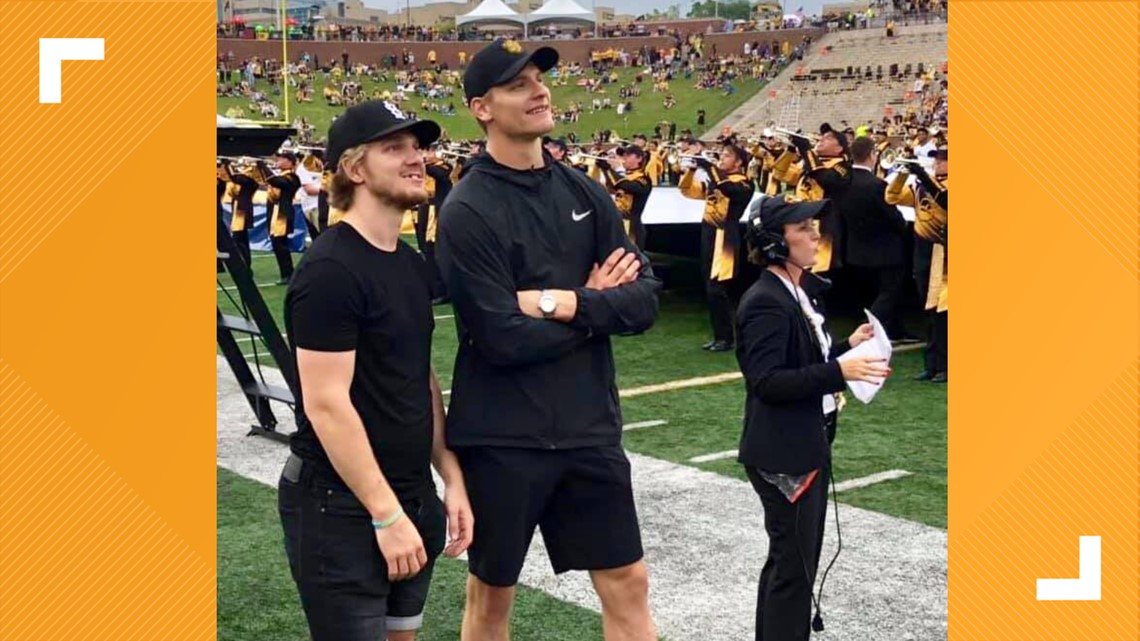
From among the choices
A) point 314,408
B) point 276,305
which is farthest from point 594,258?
point 276,305

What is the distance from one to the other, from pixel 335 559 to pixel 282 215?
43.7 feet

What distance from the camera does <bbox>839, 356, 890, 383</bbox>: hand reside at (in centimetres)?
354

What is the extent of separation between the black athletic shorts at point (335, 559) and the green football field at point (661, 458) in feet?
5.14

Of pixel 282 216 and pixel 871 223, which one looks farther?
pixel 282 216

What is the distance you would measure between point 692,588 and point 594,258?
1.99m

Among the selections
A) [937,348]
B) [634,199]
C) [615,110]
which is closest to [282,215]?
[634,199]

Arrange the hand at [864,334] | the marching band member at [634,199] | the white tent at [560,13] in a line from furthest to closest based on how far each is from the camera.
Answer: the white tent at [560,13], the marching band member at [634,199], the hand at [864,334]

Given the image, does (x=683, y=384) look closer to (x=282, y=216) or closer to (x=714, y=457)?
(x=714, y=457)

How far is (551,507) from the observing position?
3.16 m

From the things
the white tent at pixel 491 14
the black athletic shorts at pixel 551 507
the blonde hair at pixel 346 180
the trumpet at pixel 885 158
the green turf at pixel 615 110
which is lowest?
the green turf at pixel 615 110

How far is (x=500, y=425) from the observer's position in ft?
9.86

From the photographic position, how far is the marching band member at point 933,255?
892 cm

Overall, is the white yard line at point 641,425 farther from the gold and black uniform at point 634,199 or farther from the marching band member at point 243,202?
the marching band member at point 243,202

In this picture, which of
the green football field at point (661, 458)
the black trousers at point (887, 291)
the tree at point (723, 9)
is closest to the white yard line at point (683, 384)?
the green football field at point (661, 458)
